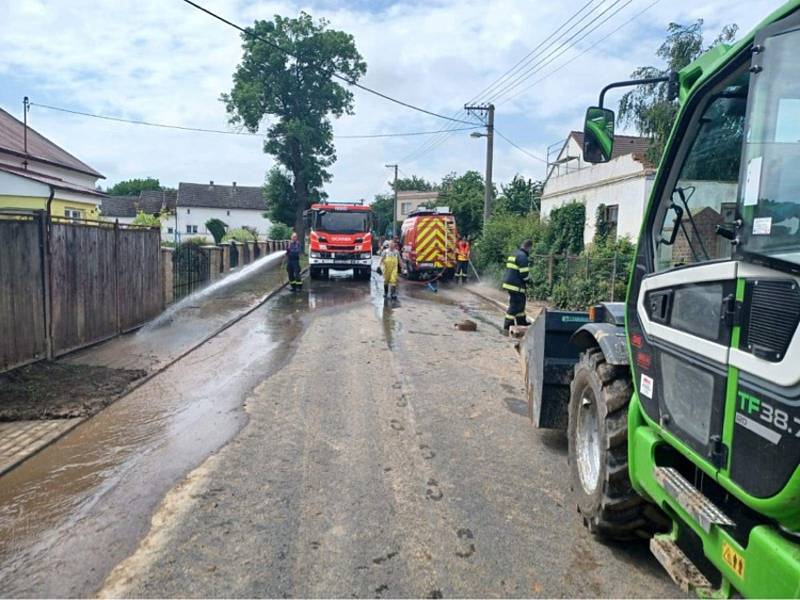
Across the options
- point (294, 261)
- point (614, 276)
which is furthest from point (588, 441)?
point (294, 261)

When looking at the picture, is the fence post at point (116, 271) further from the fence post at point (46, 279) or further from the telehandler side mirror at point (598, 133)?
Result: the telehandler side mirror at point (598, 133)

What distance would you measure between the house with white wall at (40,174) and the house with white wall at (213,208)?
1717 inches

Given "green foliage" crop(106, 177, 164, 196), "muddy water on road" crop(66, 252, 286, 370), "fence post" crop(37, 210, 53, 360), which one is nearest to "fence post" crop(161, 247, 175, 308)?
"muddy water on road" crop(66, 252, 286, 370)

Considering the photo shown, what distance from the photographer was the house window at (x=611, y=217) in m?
19.3

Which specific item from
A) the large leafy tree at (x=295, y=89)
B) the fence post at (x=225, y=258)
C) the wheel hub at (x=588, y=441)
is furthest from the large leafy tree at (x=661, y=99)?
the large leafy tree at (x=295, y=89)

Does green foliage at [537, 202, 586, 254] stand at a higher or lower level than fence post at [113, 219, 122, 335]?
higher

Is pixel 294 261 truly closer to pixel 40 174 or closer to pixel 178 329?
pixel 178 329

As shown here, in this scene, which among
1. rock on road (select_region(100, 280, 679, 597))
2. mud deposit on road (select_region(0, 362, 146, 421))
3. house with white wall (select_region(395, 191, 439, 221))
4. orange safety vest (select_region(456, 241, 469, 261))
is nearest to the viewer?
rock on road (select_region(100, 280, 679, 597))

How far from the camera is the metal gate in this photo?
53.5ft

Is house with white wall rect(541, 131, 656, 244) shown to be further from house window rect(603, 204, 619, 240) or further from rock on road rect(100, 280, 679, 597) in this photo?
rock on road rect(100, 280, 679, 597)

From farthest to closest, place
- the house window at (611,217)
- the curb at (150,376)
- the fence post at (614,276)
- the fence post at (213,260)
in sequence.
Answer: the fence post at (213,260), the house window at (611,217), the fence post at (614,276), the curb at (150,376)

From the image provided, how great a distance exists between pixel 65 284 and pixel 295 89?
4238 cm

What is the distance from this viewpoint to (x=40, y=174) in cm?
2223

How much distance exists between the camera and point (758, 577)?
2.09 m
